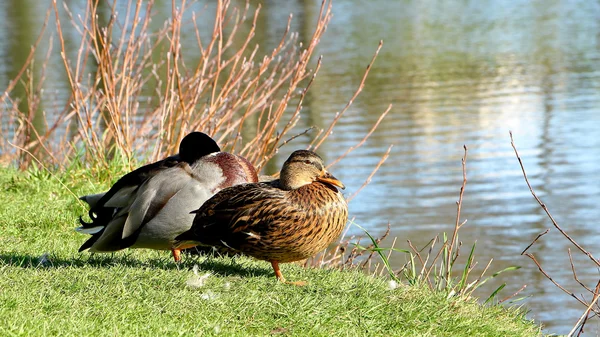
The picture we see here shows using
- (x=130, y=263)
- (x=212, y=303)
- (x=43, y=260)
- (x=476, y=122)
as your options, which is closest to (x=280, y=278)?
(x=212, y=303)

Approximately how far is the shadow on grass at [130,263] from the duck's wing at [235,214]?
0.22m

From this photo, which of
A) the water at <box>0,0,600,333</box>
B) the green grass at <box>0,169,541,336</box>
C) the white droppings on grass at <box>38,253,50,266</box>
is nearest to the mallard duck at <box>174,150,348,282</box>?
the green grass at <box>0,169,541,336</box>

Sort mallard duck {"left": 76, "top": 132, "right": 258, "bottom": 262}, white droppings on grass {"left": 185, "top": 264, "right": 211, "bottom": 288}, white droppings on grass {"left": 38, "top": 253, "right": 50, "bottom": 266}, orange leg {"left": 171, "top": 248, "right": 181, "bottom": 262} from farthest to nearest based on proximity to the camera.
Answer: orange leg {"left": 171, "top": 248, "right": 181, "bottom": 262} < mallard duck {"left": 76, "top": 132, "right": 258, "bottom": 262} < white droppings on grass {"left": 38, "top": 253, "right": 50, "bottom": 266} < white droppings on grass {"left": 185, "top": 264, "right": 211, "bottom": 288}

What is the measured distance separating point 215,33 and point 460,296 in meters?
3.46

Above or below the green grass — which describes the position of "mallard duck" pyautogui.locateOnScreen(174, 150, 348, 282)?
above

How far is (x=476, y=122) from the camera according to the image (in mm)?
13805

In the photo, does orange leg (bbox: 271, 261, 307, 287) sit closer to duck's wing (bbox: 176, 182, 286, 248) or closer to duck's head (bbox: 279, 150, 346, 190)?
duck's wing (bbox: 176, 182, 286, 248)

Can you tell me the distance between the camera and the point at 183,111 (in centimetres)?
763

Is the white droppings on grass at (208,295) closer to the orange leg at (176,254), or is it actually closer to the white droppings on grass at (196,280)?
the white droppings on grass at (196,280)

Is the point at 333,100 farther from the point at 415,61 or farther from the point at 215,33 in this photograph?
the point at 215,33

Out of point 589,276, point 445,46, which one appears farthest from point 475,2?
point 589,276

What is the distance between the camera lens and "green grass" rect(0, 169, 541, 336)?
12.3 feet

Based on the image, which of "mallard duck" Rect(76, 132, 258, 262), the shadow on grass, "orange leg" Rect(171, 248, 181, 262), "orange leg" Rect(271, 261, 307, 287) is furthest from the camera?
"orange leg" Rect(171, 248, 181, 262)

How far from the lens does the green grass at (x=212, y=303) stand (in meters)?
3.76
